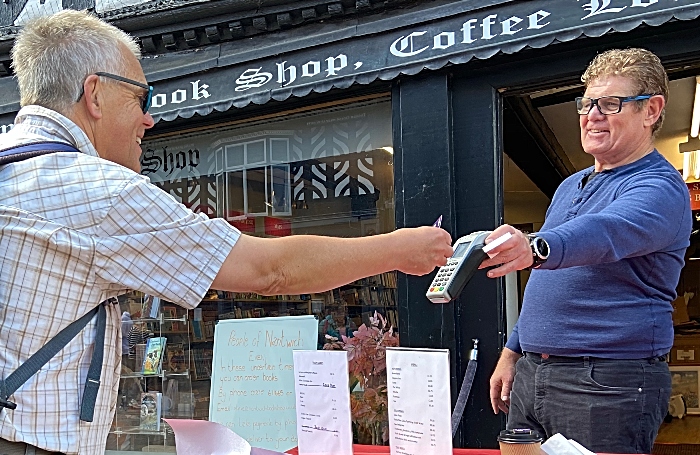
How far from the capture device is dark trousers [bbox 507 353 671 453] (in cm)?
219

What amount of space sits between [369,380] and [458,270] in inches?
61.5

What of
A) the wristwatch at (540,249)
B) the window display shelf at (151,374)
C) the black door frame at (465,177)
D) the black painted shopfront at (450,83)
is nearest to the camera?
the wristwatch at (540,249)

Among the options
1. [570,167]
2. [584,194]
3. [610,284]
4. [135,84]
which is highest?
[570,167]

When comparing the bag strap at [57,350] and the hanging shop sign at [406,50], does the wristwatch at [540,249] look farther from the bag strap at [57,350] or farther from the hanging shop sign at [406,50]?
the hanging shop sign at [406,50]

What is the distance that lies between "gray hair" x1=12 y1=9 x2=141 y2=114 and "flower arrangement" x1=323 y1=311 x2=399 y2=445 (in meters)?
1.32

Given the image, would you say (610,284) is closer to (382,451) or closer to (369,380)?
(382,451)

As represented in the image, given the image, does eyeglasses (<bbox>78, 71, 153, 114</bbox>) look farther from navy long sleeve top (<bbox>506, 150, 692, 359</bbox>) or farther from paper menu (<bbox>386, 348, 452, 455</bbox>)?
navy long sleeve top (<bbox>506, 150, 692, 359</bbox>)

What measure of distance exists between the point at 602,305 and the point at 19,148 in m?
1.63

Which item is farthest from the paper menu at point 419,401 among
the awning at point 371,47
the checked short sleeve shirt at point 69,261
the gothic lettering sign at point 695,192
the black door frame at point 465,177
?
the gothic lettering sign at point 695,192

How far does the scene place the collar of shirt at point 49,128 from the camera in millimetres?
1548

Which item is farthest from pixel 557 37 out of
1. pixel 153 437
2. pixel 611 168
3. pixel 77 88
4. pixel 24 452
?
pixel 153 437

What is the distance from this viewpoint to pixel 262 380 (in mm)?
3176

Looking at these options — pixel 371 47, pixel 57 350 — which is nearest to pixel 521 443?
pixel 57 350

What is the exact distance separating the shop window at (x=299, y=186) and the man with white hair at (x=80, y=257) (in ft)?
8.44
